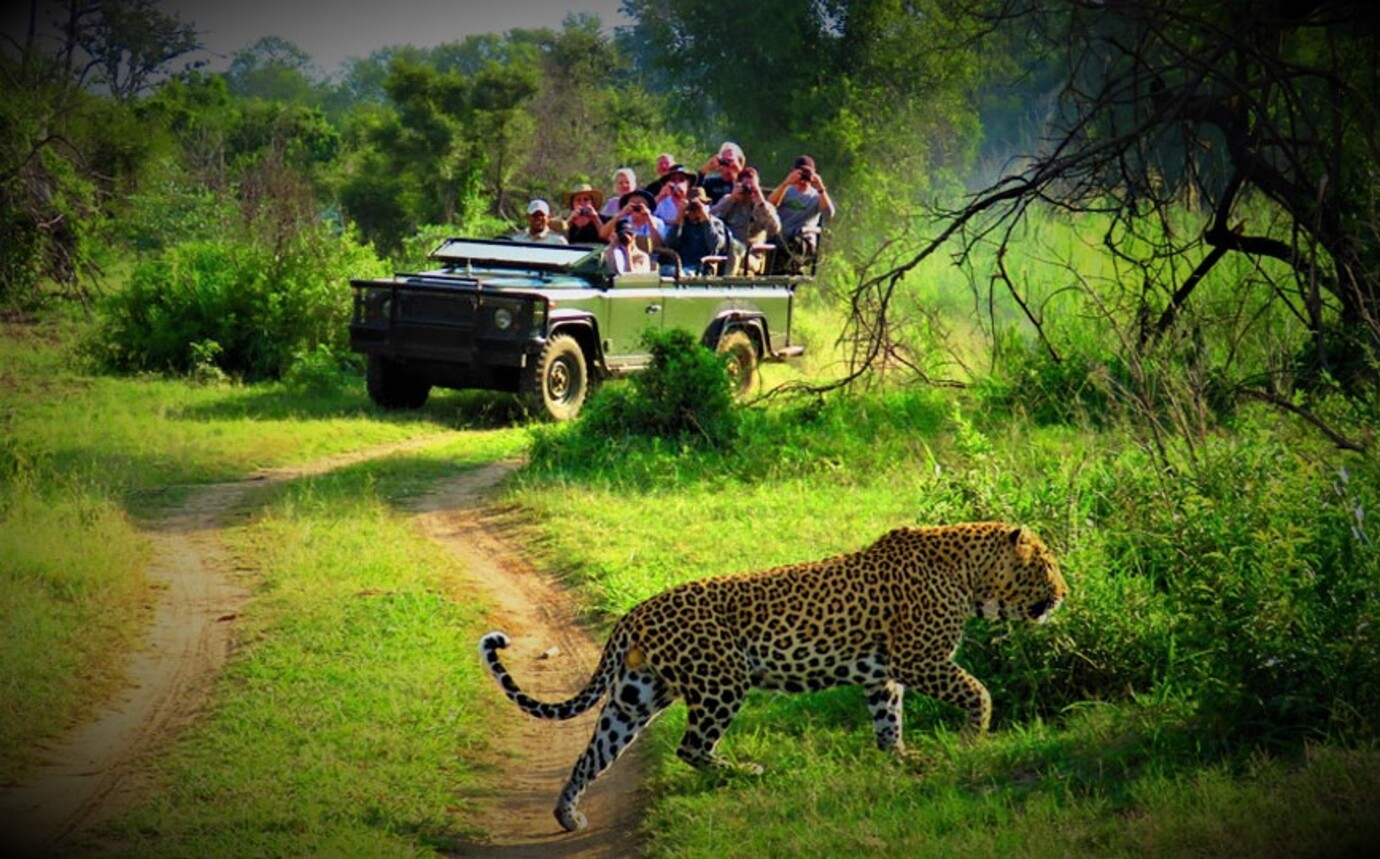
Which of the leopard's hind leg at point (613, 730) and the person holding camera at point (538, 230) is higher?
the person holding camera at point (538, 230)

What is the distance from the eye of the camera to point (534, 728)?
27.5 feet

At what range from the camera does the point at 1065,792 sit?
632 centimetres

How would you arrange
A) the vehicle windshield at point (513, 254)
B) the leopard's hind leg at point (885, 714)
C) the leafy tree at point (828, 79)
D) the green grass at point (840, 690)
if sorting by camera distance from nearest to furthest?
1. the green grass at point (840, 690)
2. the leopard's hind leg at point (885, 714)
3. the vehicle windshield at point (513, 254)
4. the leafy tree at point (828, 79)

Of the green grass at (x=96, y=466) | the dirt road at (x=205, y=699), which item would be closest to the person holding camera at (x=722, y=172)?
the green grass at (x=96, y=466)

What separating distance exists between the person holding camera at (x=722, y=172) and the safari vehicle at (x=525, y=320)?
61.5 inches

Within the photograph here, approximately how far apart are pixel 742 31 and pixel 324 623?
79.2 ft

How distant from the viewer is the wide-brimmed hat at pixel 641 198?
18.9m

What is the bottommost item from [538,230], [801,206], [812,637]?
[812,637]

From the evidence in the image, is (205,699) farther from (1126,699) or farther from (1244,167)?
(1244,167)

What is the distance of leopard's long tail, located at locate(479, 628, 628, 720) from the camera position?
685 cm

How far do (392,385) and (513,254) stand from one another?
1.87 metres

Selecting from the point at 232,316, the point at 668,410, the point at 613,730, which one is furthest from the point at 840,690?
the point at 232,316

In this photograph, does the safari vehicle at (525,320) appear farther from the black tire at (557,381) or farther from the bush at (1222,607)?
the bush at (1222,607)

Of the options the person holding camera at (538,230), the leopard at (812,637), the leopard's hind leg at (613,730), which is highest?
the person holding camera at (538,230)
